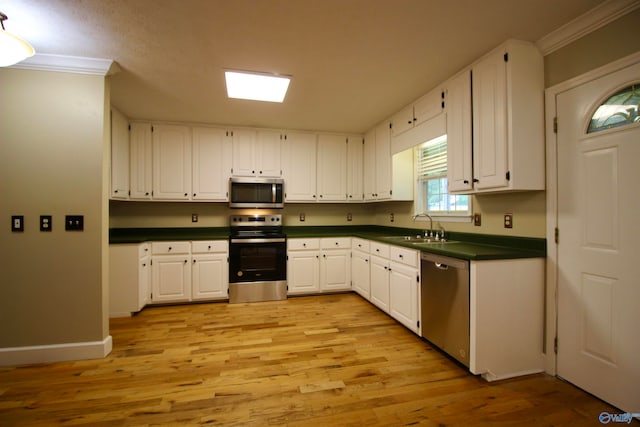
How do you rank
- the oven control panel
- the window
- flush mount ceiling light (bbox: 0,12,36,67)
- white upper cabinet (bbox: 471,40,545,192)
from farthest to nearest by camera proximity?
the oven control panel → the window → white upper cabinet (bbox: 471,40,545,192) → flush mount ceiling light (bbox: 0,12,36,67)

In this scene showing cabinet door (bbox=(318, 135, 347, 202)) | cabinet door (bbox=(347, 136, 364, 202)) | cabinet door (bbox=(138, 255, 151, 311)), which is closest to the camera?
cabinet door (bbox=(138, 255, 151, 311))

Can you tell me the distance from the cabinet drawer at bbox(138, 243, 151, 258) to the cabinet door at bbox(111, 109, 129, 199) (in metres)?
0.67

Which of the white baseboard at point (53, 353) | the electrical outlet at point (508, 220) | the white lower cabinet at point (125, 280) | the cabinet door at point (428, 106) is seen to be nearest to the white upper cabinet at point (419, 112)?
the cabinet door at point (428, 106)

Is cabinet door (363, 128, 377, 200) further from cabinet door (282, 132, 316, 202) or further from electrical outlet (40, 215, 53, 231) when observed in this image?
electrical outlet (40, 215, 53, 231)

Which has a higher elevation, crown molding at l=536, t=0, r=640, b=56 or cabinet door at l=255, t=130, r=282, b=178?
crown molding at l=536, t=0, r=640, b=56

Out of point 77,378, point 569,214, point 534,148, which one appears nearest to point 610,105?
point 534,148

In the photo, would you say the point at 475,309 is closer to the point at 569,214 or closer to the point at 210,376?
the point at 569,214

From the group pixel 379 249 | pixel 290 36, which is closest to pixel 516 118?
pixel 290 36

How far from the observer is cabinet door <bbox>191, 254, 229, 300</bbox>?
12.0 feet

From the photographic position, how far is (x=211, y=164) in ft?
13.1

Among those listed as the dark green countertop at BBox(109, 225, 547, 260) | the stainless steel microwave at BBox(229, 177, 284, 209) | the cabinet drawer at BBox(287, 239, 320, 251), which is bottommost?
the cabinet drawer at BBox(287, 239, 320, 251)

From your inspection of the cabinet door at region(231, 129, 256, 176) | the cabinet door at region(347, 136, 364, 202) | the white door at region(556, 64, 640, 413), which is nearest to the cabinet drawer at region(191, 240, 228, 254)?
the cabinet door at region(231, 129, 256, 176)

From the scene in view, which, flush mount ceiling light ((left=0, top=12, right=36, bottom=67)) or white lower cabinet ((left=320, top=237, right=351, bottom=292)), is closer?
flush mount ceiling light ((left=0, top=12, right=36, bottom=67))

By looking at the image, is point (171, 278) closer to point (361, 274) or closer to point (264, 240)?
point (264, 240)
